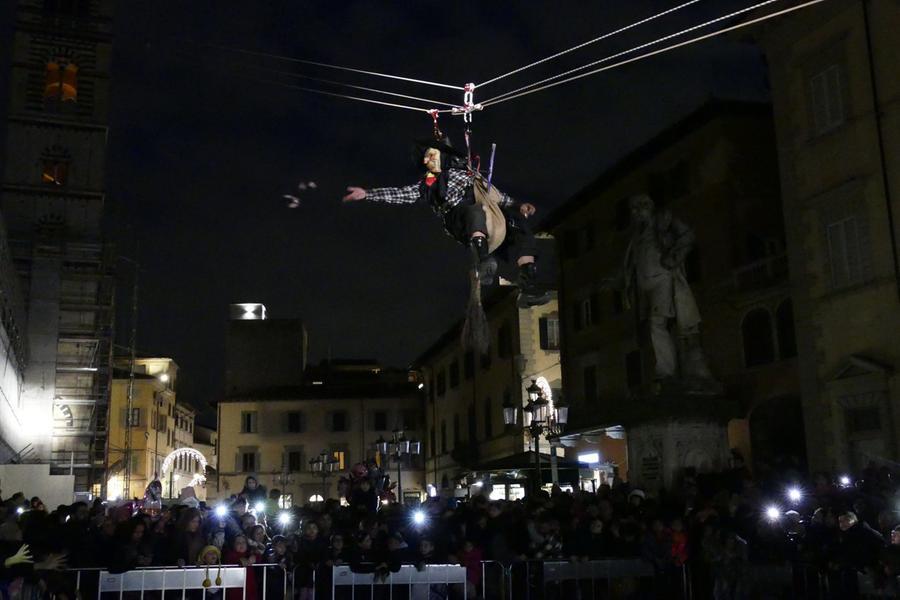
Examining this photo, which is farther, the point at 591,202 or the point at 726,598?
the point at 591,202

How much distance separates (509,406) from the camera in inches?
767

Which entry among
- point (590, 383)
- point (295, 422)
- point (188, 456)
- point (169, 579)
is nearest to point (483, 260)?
point (169, 579)

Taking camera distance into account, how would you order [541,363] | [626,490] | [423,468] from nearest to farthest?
[626,490], [541,363], [423,468]

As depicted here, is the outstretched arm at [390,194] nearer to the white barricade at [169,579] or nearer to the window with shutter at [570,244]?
the white barricade at [169,579]

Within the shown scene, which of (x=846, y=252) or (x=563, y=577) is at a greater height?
(x=846, y=252)

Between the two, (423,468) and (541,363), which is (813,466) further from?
Result: (423,468)

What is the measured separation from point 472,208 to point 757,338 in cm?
1700

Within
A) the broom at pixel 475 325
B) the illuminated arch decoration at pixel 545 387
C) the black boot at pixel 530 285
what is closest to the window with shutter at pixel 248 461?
the illuminated arch decoration at pixel 545 387

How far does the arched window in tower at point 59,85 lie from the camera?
138 ft

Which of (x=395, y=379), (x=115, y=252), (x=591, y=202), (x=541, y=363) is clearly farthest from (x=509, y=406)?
(x=395, y=379)

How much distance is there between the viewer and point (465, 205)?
8.90 meters

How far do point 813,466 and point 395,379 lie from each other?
2220 inches

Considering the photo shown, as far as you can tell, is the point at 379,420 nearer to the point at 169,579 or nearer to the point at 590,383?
the point at 590,383

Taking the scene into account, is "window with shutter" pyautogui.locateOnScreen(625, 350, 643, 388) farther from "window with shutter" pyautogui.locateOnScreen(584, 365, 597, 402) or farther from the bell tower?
the bell tower
